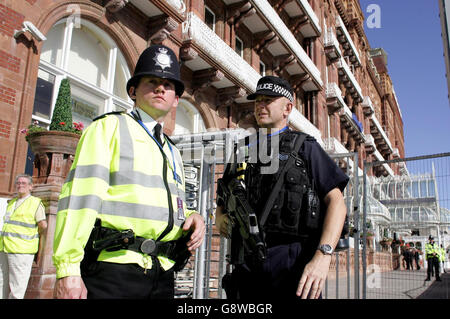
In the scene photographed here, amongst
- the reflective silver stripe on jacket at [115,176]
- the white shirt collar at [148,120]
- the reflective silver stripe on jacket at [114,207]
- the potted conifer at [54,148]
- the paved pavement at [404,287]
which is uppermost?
the potted conifer at [54,148]

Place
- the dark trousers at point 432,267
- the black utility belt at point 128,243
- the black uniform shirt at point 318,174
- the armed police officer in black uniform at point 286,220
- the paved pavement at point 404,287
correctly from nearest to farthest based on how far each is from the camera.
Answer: the black utility belt at point 128,243
the armed police officer in black uniform at point 286,220
the black uniform shirt at point 318,174
the paved pavement at point 404,287
the dark trousers at point 432,267

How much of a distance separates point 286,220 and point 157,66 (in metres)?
1.20

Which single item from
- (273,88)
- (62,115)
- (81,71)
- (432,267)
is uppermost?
(81,71)

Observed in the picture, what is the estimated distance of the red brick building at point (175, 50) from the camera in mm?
7004

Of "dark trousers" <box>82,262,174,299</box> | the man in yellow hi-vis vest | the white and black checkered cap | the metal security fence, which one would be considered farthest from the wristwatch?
the man in yellow hi-vis vest

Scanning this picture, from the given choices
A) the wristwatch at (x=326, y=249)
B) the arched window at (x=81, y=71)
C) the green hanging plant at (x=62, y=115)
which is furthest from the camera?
the arched window at (x=81, y=71)

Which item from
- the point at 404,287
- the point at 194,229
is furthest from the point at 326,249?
the point at 404,287

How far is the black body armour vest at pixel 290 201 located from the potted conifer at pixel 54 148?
16.4 feet

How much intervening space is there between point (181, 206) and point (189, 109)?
1127 cm

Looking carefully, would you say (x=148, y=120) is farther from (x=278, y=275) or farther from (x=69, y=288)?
(x=278, y=275)

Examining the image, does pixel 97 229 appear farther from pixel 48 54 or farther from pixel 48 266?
pixel 48 54

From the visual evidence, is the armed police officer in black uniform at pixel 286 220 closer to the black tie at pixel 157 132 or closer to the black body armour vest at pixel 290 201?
the black body armour vest at pixel 290 201

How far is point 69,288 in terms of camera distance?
161cm

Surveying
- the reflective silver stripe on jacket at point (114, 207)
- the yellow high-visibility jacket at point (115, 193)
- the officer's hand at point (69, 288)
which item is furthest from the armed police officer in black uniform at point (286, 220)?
the officer's hand at point (69, 288)
